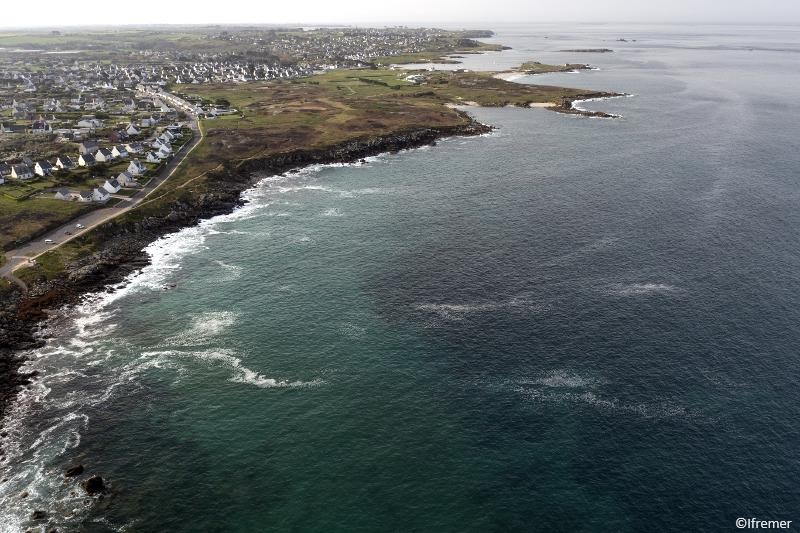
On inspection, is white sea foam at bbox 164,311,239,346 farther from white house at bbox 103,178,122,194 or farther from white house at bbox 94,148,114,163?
white house at bbox 94,148,114,163

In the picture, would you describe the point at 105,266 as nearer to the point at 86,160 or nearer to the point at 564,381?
the point at 86,160

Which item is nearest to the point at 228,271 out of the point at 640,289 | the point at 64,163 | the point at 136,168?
the point at 136,168

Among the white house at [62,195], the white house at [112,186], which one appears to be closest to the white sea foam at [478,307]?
the white house at [112,186]

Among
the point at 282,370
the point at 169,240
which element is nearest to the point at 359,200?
the point at 169,240

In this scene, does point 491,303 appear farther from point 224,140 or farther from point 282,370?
point 224,140

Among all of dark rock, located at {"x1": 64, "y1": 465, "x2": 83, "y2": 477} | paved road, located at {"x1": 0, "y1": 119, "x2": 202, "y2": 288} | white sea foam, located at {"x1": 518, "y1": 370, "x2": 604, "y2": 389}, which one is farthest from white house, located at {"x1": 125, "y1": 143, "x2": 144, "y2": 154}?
white sea foam, located at {"x1": 518, "y1": 370, "x2": 604, "y2": 389}

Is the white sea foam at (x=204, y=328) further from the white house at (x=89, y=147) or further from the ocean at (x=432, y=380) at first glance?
the white house at (x=89, y=147)
